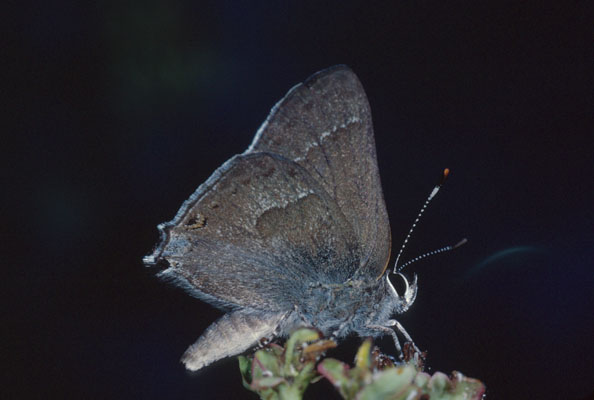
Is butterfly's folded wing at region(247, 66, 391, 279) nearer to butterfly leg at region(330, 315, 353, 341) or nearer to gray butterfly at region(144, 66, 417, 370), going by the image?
gray butterfly at region(144, 66, 417, 370)

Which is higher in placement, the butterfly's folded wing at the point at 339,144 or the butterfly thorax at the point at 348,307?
the butterfly's folded wing at the point at 339,144

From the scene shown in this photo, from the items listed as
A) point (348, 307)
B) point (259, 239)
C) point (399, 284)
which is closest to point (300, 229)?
point (259, 239)

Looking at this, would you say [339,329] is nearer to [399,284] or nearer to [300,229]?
[300,229]

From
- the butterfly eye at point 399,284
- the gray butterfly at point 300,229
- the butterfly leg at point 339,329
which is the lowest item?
the butterfly eye at point 399,284

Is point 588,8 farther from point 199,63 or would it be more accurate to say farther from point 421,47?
point 199,63

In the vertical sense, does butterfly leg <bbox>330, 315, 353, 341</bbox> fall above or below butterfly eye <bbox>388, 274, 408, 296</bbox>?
above

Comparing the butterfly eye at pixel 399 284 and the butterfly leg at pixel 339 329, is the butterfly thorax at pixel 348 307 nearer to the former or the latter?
the butterfly leg at pixel 339 329

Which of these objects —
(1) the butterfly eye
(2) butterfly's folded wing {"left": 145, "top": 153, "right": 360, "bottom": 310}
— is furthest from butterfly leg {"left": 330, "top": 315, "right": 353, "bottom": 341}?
(1) the butterfly eye

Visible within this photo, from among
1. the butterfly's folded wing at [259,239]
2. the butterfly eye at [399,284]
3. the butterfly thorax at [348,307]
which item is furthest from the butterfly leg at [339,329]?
the butterfly eye at [399,284]
